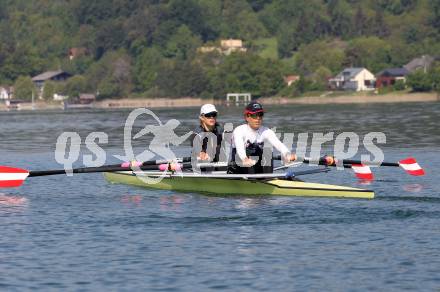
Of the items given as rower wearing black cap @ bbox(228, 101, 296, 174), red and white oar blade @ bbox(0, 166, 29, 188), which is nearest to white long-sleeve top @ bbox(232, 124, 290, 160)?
rower wearing black cap @ bbox(228, 101, 296, 174)

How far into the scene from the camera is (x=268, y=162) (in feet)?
96.6

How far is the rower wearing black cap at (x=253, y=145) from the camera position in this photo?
28.6m

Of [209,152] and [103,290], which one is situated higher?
[209,152]

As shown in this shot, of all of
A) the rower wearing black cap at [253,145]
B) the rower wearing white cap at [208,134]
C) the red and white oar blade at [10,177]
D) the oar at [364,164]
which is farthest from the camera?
the red and white oar blade at [10,177]

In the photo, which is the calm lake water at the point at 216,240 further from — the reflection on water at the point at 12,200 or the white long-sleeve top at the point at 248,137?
the white long-sleeve top at the point at 248,137

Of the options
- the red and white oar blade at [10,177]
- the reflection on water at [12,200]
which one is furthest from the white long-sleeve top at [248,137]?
the red and white oar blade at [10,177]

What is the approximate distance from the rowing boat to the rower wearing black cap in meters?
0.33

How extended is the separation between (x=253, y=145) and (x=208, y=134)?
2.15 meters

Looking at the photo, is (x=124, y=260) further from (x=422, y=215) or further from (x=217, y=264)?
(x=422, y=215)

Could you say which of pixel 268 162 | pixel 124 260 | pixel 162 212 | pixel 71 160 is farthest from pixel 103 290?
pixel 71 160

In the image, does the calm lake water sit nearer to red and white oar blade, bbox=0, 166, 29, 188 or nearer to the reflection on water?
the reflection on water

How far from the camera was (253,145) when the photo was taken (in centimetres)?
2903

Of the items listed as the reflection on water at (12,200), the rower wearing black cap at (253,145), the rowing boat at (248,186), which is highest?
the rower wearing black cap at (253,145)

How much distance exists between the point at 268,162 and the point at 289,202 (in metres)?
1.43
